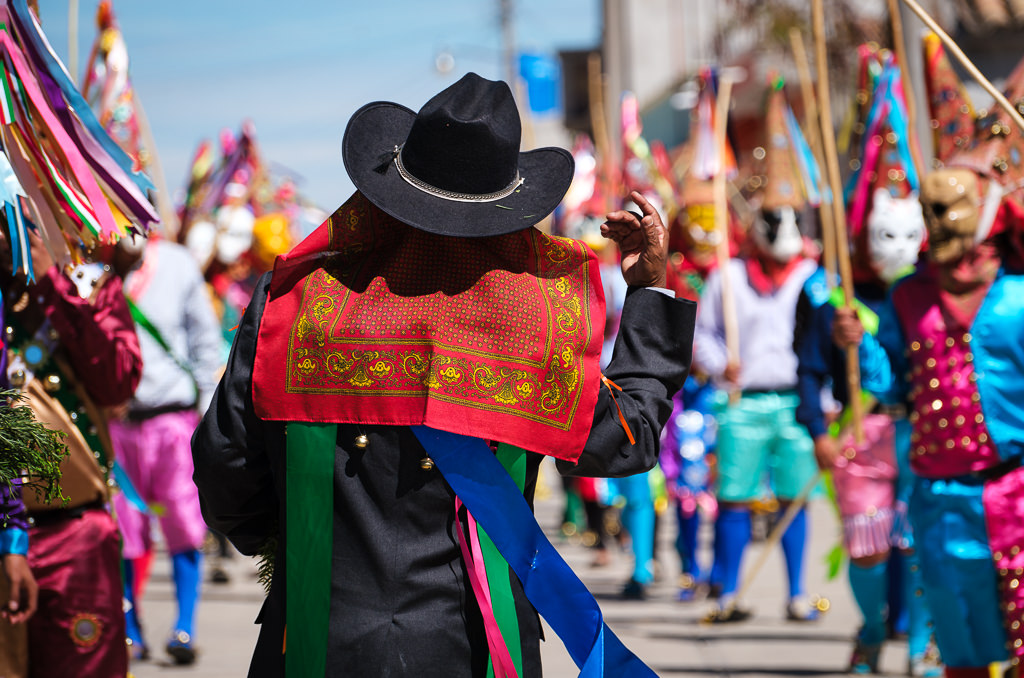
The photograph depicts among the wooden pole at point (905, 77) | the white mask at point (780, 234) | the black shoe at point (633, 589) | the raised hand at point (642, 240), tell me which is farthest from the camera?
the black shoe at point (633, 589)

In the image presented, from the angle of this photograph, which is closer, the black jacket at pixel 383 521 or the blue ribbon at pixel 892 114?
the black jacket at pixel 383 521

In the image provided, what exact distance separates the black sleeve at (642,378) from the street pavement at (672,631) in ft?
11.2

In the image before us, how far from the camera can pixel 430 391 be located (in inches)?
99.0

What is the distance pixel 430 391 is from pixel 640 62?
33.0 meters

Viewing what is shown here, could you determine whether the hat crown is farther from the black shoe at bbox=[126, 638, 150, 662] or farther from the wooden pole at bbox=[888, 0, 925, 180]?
the black shoe at bbox=[126, 638, 150, 662]

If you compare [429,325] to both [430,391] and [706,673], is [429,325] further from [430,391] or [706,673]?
[706,673]

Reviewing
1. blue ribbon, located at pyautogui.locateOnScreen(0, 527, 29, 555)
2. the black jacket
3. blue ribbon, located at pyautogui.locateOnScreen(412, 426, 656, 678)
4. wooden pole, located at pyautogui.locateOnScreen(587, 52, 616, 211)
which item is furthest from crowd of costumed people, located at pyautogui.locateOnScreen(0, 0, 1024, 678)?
wooden pole, located at pyautogui.locateOnScreen(587, 52, 616, 211)

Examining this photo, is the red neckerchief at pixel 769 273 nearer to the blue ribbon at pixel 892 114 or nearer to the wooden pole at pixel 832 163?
the blue ribbon at pixel 892 114

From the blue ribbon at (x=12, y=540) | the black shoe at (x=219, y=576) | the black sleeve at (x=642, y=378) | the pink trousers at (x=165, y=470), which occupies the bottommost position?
the black shoe at (x=219, y=576)

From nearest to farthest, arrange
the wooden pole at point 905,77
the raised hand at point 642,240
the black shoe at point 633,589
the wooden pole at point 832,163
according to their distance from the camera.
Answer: the raised hand at point 642,240
the wooden pole at point 832,163
the wooden pole at point 905,77
the black shoe at point 633,589

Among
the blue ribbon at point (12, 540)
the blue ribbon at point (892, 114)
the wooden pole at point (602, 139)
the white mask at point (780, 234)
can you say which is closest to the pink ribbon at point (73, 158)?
the blue ribbon at point (12, 540)

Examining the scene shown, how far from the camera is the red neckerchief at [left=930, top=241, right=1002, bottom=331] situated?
420cm

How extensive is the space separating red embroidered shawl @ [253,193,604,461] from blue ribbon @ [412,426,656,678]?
6 cm

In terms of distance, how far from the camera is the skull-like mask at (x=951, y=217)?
13.7 ft
